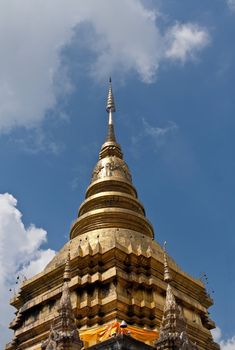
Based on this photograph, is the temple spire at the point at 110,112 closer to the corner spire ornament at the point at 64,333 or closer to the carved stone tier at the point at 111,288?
the carved stone tier at the point at 111,288

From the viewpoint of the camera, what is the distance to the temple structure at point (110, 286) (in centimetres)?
2227

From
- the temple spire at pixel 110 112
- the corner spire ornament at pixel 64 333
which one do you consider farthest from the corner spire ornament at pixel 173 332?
the temple spire at pixel 110 112

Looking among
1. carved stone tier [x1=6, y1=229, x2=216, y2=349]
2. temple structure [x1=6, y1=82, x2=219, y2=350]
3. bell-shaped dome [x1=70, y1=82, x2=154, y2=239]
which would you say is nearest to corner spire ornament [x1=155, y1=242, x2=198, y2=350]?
temple structure [x1=6, y1=82, x2=219, y2=350]

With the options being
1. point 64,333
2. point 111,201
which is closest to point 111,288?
point 64,333

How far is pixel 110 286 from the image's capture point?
23.7 metres

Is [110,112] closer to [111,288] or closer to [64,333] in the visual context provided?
[111,288]

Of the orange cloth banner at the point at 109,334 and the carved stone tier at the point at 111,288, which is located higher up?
the carved stone tier at the point at 111,288

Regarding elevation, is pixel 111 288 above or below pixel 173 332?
above

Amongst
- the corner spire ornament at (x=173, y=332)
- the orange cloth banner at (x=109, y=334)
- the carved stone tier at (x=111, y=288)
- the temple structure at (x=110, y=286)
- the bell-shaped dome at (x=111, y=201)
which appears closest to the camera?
the corner spire ornament at (x=173, y=332)

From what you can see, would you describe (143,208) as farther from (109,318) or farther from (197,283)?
(109,318)

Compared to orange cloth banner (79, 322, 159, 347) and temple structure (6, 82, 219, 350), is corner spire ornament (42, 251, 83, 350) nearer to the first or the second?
temple structure (6, 82, 219, 350)

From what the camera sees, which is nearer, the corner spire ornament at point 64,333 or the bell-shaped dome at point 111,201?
the corner spire ornament at point 64,333

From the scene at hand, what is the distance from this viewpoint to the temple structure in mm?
22266

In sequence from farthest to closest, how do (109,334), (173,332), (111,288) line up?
(111,288), (109,334), (173,332)
